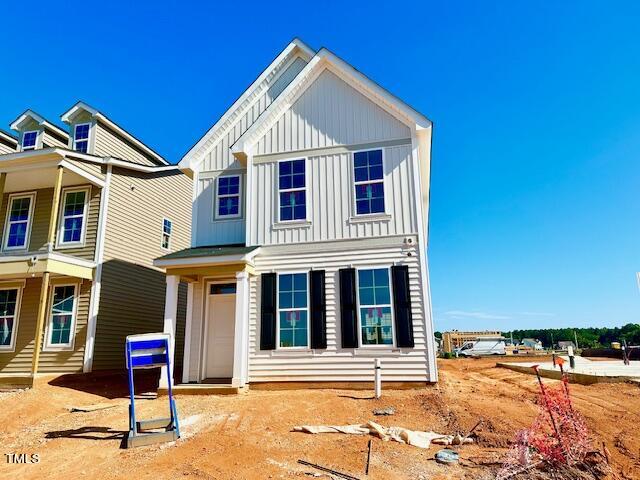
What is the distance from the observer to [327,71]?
39.8 ft

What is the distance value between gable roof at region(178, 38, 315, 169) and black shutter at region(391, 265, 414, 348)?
7.20 metres

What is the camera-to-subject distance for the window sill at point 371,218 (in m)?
10.8

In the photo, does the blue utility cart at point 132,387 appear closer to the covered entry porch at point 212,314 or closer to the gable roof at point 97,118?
the covered entry porch at point 212,314

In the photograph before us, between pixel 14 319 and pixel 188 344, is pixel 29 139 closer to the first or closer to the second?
pixel 14 319

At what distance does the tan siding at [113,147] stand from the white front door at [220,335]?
8219 millimetres

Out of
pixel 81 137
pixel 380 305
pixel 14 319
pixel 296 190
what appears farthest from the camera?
pixel 81 137

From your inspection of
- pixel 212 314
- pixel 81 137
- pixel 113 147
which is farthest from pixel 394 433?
pixel 81 137

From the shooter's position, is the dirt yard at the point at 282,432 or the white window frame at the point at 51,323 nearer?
the dirt yard at the point at 282,432

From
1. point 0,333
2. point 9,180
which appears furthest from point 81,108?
point 0,333

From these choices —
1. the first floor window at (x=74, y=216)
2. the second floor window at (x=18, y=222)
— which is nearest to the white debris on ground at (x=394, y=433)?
the first floor window at (x=74, y=216)

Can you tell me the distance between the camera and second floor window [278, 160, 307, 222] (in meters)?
11.5

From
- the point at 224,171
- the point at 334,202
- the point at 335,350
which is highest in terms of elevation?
the point at 224,171

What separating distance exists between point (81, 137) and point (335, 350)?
12.7 meters

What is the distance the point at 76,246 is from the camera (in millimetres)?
14164
